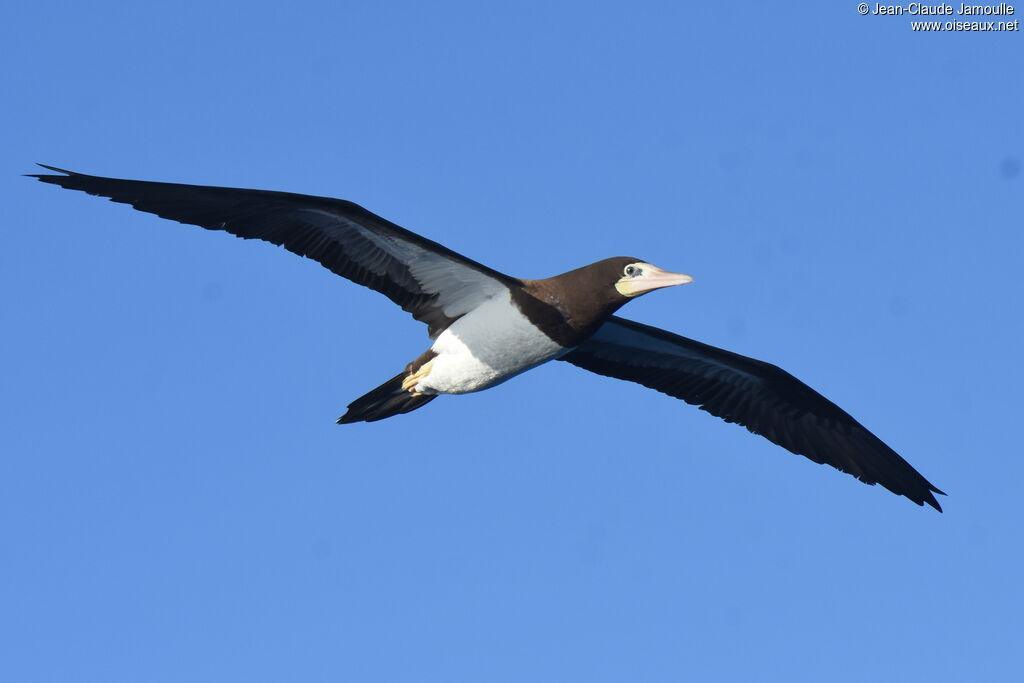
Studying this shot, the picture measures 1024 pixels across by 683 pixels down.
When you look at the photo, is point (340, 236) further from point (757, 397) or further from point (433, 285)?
point (757, 397)

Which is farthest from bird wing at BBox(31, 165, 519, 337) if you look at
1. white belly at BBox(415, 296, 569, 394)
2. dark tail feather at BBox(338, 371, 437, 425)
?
dark tail feather at BBox(338, 371, 437, 425)

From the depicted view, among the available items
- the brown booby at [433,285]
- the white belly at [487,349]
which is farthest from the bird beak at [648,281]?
the white belly at [487,349]

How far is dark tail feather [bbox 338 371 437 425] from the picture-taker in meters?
14.3

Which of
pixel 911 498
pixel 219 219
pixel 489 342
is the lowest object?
pixel 911 498

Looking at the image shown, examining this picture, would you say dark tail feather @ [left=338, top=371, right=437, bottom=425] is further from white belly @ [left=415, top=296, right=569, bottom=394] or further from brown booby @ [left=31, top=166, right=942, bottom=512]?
white belly @ [left=415, top=296, right=569, bottom=394]

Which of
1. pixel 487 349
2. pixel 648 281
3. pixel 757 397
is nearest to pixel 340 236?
pixel 487 349

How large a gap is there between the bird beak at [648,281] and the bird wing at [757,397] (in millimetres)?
2321

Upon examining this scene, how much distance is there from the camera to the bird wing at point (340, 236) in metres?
12.8

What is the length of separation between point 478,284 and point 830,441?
16.7 ft

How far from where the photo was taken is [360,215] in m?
13.0

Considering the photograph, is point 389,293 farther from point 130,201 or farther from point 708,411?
point 708,411

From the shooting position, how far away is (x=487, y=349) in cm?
1345

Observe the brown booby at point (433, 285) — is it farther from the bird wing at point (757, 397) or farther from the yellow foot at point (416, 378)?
the bird wing at point (757, 397)

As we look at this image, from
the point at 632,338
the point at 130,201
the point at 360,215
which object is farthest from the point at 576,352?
the point at 130,201
